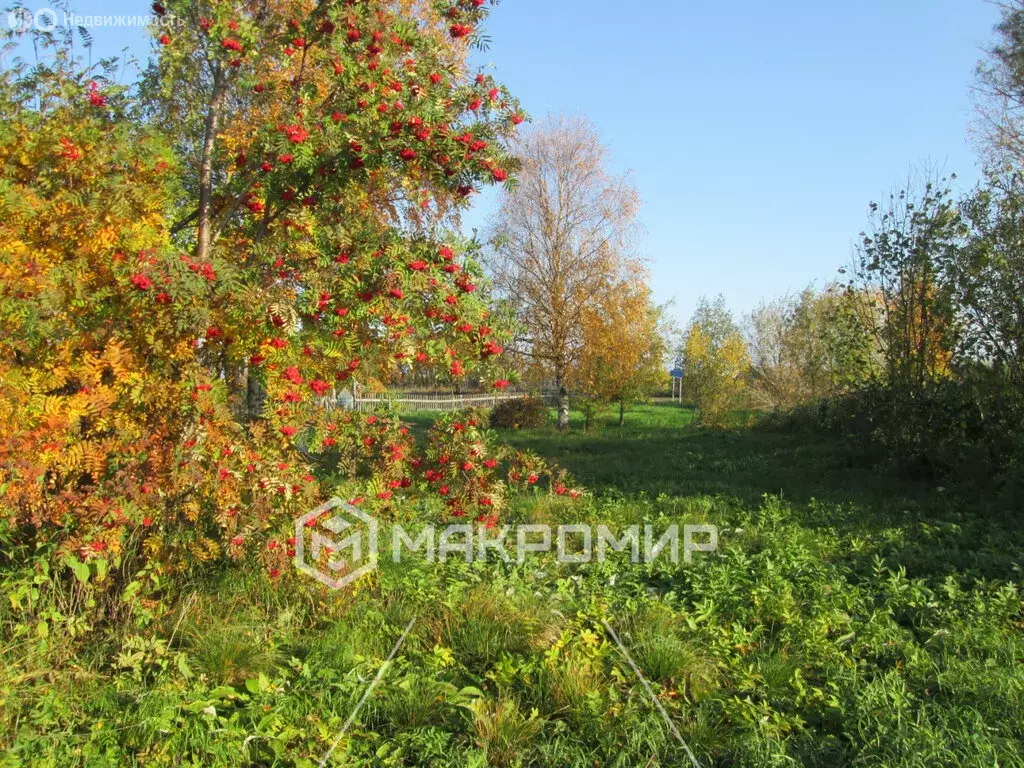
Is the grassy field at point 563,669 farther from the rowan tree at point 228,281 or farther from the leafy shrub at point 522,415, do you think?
the leafy shrub at point 522,415

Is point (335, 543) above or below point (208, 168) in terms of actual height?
below

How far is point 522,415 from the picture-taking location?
729 inches

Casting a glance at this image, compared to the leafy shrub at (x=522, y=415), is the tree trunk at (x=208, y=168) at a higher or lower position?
higher

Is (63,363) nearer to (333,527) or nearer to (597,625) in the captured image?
(333,527)

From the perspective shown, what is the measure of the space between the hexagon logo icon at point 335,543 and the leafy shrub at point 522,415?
13.7m

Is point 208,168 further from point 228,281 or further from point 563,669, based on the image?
point 563,669

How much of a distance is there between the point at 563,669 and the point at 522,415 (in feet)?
50.3

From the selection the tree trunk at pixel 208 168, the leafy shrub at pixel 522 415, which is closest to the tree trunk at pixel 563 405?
the leafy shrub at pixel 522 415

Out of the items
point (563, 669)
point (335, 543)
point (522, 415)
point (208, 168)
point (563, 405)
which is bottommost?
point (563, 669)

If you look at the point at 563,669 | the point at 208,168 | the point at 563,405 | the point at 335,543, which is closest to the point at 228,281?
the point at 208,168

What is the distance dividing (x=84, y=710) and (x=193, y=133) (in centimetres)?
395

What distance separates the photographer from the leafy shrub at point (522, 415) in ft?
60.4

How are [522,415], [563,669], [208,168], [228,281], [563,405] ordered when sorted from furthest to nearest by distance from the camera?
[522,415] < [563,405] < [208,168] < [228,281] < [563,669]

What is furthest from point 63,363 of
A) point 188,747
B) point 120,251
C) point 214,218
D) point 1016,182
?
point 1016,182
